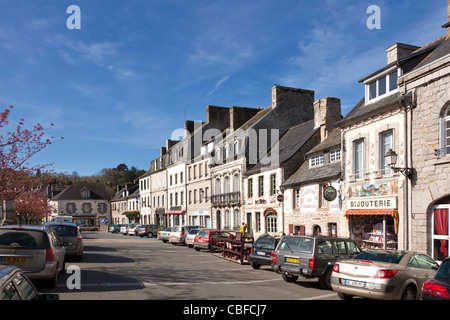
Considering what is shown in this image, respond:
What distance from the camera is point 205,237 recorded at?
2498 cm

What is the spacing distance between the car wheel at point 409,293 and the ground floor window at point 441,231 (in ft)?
20.9

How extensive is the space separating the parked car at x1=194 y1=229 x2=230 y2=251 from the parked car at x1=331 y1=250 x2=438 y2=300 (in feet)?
48.4

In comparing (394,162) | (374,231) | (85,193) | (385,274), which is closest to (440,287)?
(385,274)

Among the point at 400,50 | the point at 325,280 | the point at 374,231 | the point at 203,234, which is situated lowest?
the point at 203,234

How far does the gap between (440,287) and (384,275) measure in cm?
207

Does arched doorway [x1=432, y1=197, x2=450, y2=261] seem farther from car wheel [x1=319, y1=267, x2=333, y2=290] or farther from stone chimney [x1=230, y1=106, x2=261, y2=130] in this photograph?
stone chimney [x1=230, y1=106, x2=261, y2=130]

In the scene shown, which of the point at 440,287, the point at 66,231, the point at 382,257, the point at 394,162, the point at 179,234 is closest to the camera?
the point at 440,287

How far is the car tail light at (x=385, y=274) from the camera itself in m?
9.12

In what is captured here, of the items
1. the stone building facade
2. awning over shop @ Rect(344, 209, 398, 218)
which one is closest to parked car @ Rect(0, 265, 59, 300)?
the stone building facade

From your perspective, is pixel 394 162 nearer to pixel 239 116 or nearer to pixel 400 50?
pixel 400 50

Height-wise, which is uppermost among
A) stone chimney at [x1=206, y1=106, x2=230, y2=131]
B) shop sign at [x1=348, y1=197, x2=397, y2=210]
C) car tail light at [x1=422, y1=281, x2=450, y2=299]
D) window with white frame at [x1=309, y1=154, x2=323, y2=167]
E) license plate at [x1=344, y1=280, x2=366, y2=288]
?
stone chimney at [x1=206, y1=106, x2=230, y2=131]

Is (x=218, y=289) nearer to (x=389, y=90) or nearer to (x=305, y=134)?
(x=389, y=90)

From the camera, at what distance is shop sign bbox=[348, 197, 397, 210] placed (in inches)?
690
